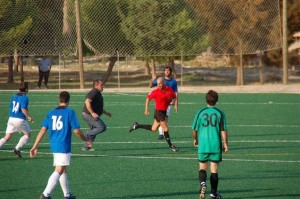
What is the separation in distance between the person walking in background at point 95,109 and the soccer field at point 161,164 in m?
0.51

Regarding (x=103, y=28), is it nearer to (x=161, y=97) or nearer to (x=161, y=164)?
(x=161, y=97)

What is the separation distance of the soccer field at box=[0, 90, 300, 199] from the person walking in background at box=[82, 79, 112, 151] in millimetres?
507

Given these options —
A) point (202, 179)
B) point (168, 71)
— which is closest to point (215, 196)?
point (202, 179)

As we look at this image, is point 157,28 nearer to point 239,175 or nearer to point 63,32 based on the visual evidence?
point 63,32

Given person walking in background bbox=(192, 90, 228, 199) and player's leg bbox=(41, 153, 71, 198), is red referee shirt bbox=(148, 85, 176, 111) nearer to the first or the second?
person walking in background bbox=(192, 90, 228, 199)

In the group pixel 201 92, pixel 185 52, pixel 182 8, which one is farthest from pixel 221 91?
pixel 182 8

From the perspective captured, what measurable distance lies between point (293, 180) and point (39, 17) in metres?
34.9

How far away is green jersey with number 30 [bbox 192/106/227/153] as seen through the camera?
40.5 ft

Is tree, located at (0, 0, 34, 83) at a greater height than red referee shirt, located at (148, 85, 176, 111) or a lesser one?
greater

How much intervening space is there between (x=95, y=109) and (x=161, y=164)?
2.74 meters

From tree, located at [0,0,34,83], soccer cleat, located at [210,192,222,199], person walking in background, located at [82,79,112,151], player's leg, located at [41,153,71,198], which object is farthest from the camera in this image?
tree, located at [0,0,34,83]

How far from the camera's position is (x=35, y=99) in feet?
120

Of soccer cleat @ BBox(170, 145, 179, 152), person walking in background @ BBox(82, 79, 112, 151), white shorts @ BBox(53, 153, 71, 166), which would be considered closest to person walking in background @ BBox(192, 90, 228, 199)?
white shorts @ BBox(53, 153, 71, 166)

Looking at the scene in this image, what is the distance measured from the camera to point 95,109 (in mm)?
19016
